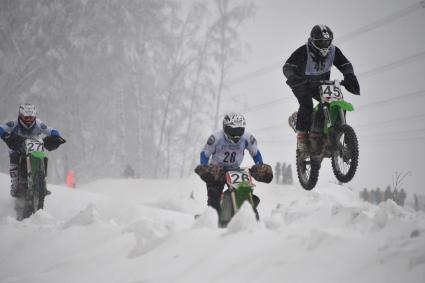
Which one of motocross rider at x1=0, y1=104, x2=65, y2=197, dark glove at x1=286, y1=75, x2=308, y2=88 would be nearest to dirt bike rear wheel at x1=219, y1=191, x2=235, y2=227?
dark glove at x1=286, y1=75, x2=308, y2=88

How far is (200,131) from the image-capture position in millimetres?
34031

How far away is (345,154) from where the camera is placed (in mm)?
5719

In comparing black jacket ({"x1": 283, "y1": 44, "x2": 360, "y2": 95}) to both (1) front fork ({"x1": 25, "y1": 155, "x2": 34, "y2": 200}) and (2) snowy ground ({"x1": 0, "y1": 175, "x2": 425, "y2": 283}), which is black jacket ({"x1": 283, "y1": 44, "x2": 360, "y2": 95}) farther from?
(1) front fork ({"x1": 25, "y1": 155, "x2": 34, "y2": 200})

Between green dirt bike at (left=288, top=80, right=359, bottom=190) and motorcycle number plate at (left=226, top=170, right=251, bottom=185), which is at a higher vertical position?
green dirt bike at (left=288, top=80, right=359, bottom=190)

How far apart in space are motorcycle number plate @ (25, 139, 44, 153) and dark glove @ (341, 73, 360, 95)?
4.87 meters

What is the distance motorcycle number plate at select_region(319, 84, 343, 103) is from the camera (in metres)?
5.80

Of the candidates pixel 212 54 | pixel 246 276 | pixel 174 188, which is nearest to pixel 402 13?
pixel 174 188

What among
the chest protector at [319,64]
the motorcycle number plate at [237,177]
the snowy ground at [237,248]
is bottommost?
the snowy ground at [237,248]

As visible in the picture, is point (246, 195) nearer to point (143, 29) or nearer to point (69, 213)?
point (69, 213)

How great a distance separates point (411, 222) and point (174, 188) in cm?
1602

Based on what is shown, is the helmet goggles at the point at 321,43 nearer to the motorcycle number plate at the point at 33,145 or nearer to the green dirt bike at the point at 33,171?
the green dirt bike at the point at 33,171

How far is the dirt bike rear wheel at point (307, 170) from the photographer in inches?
249

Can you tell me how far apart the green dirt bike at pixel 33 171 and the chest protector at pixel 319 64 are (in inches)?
171

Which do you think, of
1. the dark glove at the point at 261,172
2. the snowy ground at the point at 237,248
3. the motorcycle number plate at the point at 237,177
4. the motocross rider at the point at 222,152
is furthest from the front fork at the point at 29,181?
the dark glove at the point at 261,172
